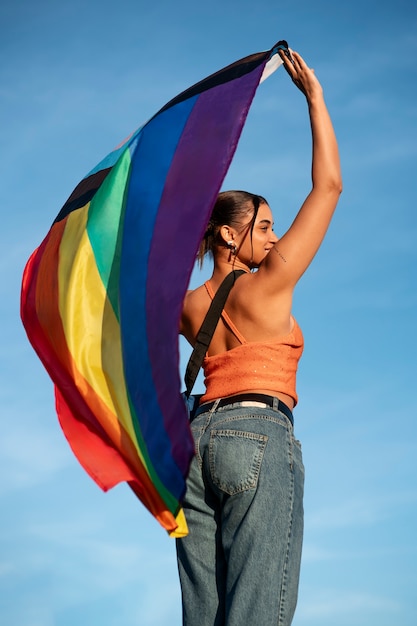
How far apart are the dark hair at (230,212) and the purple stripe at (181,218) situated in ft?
1.76

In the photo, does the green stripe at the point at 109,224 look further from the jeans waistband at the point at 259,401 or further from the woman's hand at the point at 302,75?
the woman's hand at the point at 302,75

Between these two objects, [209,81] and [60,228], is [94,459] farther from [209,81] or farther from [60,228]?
[209,81]

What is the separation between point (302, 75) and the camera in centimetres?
434

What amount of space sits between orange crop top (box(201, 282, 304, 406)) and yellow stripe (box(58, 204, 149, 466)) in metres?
0.49

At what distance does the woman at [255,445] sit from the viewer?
367 cm

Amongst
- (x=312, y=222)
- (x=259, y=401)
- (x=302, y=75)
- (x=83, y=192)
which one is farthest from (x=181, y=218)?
(x=83, y=192)

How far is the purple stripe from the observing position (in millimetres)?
3338

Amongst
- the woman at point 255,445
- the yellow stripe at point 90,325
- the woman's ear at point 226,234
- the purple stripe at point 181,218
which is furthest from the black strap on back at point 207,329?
the purple stripe at point 181,218

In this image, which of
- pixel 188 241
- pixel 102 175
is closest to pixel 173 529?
pixel 188 241

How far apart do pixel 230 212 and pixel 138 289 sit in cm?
99

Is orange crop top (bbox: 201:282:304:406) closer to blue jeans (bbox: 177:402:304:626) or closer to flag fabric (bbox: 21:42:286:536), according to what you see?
blue jeans (bbox: 177:402:304:626)

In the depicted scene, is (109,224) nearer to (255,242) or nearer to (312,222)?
(255,242)

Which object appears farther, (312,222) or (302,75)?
(302,75)

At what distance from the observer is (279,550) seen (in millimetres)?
3660
